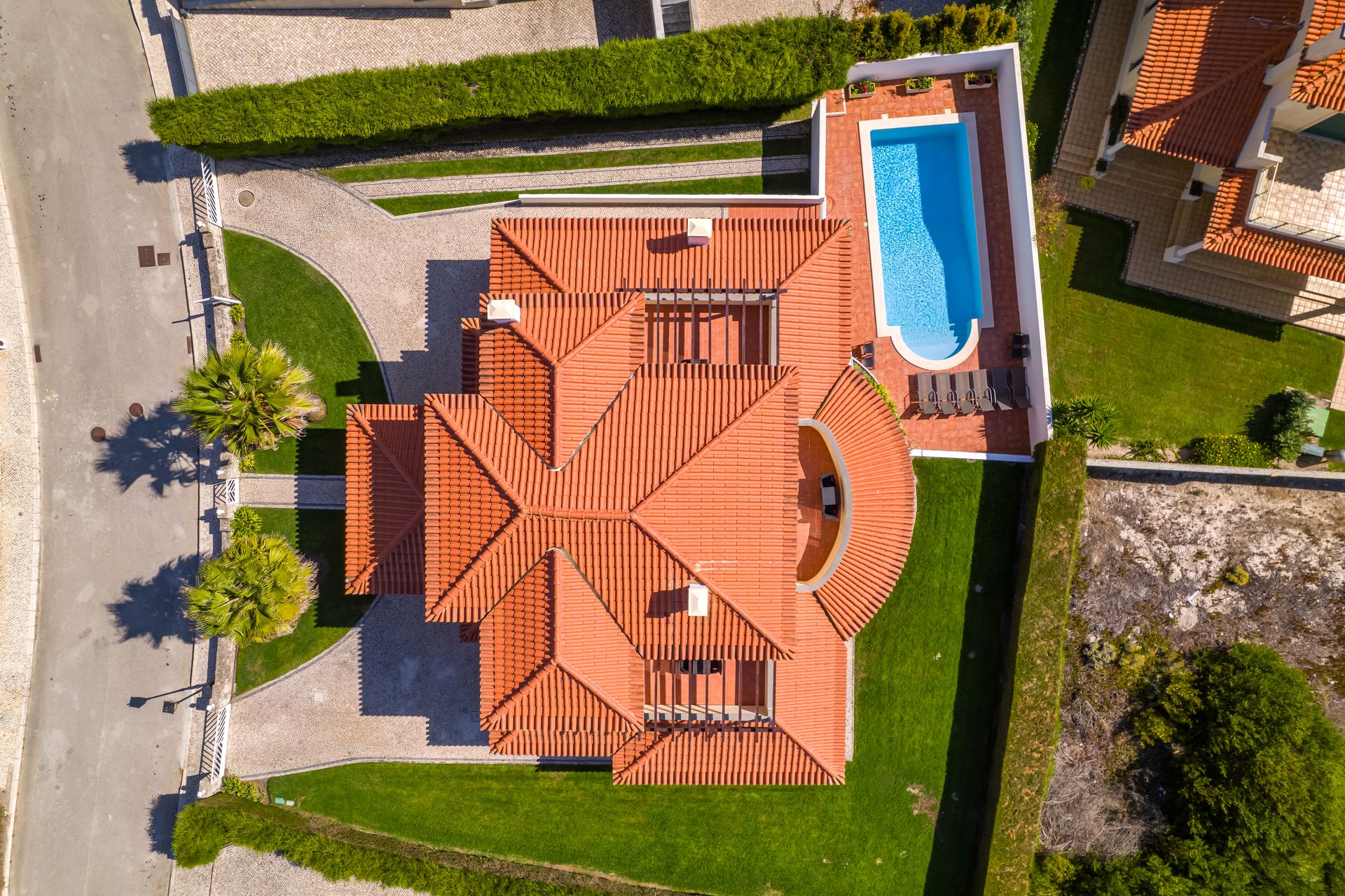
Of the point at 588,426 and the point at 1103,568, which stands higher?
the point at 588,426

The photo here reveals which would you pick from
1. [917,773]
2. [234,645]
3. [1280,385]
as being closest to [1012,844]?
[917,773]

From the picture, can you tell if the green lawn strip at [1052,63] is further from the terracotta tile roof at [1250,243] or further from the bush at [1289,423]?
the bush at [1289,423]

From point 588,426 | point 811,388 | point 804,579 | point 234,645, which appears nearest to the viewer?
point 588,426

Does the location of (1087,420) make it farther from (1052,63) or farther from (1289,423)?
(1052,63)

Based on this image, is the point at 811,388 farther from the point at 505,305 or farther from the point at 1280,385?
the point at 1280,385

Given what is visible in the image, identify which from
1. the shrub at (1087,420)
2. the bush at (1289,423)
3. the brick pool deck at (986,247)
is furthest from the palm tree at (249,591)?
the bush at (1289,423)

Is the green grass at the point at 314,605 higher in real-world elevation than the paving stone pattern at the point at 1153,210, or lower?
lower

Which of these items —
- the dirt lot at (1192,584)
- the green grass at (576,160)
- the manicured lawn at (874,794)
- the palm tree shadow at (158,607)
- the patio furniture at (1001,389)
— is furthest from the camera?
the palm tree shadow at (158,607)

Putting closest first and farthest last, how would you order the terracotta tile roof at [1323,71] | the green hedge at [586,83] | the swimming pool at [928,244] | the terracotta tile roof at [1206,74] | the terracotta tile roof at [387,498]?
the terracotta tile roof at [1323,71], the terracotta tile roof at [1206,74], the terracotta tile roof at [387,498], the green hedge at [586,83], the swimming pool at [928,244]
